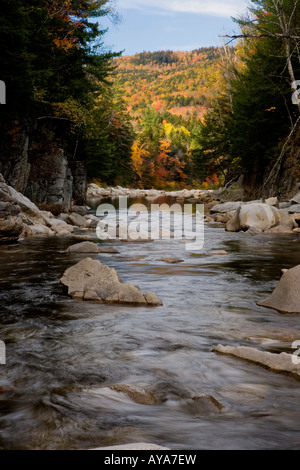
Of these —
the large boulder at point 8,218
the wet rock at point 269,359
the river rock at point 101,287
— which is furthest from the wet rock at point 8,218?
the wet rock at point 269,359

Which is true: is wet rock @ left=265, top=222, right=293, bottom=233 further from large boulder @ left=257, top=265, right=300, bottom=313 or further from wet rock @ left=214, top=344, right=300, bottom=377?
wet rock @ left=214, top=344, right=300, bottom=377

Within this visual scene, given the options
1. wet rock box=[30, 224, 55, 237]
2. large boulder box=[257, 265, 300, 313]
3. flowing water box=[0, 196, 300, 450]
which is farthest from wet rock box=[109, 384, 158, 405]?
wet rock box=[30, 224, 55, 237]

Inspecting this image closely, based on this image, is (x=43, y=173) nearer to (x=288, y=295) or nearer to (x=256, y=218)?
(x=256, y=218)

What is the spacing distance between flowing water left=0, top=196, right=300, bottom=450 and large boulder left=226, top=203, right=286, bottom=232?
8.22m

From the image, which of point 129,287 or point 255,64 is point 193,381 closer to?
point 129,287

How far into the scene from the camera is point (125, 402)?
3158mm

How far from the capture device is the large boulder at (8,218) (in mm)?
11422

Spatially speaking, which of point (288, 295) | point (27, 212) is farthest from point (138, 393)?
point (27, 212)

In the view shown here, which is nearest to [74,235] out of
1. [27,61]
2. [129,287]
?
[27,61]

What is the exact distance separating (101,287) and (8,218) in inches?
250

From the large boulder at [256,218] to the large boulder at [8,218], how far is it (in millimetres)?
8093

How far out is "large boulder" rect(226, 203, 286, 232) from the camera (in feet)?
52.4

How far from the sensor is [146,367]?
12.7 ft
